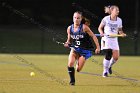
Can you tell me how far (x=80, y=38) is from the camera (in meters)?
14.6

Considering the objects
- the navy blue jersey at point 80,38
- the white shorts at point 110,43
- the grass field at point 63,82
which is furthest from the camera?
the white shorts at point 110,43

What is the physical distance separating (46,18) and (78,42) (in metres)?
24.7

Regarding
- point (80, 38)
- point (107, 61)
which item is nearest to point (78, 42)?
point (80, 38)

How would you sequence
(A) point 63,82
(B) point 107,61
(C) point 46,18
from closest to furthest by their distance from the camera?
(A) point 63,82
(B) point 107,61
(C) point 46,18

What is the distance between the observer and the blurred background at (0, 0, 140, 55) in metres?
36.0

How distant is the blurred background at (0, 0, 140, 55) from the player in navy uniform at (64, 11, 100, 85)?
2007cm

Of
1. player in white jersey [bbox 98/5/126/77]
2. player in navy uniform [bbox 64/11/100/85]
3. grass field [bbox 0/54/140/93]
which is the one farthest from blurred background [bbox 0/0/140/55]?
player in navy uniform [bbox 64/11/100/85]

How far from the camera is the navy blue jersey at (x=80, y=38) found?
14477 mm

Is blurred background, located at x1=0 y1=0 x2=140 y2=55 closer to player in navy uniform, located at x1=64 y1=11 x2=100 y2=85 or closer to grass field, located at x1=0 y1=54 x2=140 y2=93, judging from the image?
grass field, located at x1=0 y1=54 x2=140 y2=93

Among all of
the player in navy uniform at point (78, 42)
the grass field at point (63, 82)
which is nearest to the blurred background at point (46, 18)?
the grass field at point (63, 82)

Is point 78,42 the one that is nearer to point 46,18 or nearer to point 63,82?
point 63,82

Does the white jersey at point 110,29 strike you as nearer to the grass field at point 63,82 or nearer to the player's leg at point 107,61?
the player's leg at point 107,61

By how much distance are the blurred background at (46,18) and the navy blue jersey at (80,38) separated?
2014 centimetres

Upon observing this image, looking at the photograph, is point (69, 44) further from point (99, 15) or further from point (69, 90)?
point (99, 15)
